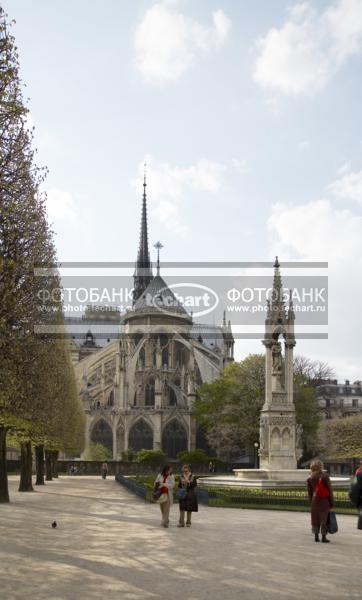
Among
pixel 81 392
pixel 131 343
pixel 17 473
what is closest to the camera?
pixel 17 473

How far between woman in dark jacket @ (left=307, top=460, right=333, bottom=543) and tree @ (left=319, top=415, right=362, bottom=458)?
172ft

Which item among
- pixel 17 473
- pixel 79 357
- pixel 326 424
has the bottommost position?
pixel 17 473

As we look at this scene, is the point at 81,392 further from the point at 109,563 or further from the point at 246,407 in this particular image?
the point at 109,563

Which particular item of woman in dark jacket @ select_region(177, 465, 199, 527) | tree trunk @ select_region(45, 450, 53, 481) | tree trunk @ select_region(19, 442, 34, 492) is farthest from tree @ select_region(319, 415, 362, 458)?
woman in dark jacket @ select_region(177, 465, 199, 527)

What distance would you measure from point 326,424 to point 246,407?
15461 mm

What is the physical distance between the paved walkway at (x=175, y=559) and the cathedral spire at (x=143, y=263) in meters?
132

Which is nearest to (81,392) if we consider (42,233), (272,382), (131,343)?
(131,343)

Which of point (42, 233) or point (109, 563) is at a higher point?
point (42, 233)

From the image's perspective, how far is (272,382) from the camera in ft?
127

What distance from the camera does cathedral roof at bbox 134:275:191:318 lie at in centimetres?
11188

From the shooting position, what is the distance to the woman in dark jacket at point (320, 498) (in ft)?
54.9

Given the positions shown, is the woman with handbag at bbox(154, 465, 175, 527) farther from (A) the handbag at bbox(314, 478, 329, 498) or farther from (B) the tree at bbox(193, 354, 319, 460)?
(B) the tree at bbox(193, 354, 319, 460)

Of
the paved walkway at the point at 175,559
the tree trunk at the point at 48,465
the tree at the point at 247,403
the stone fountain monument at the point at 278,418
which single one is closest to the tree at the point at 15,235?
the paved walkway at the point at 175,559

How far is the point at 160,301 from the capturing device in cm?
11381
